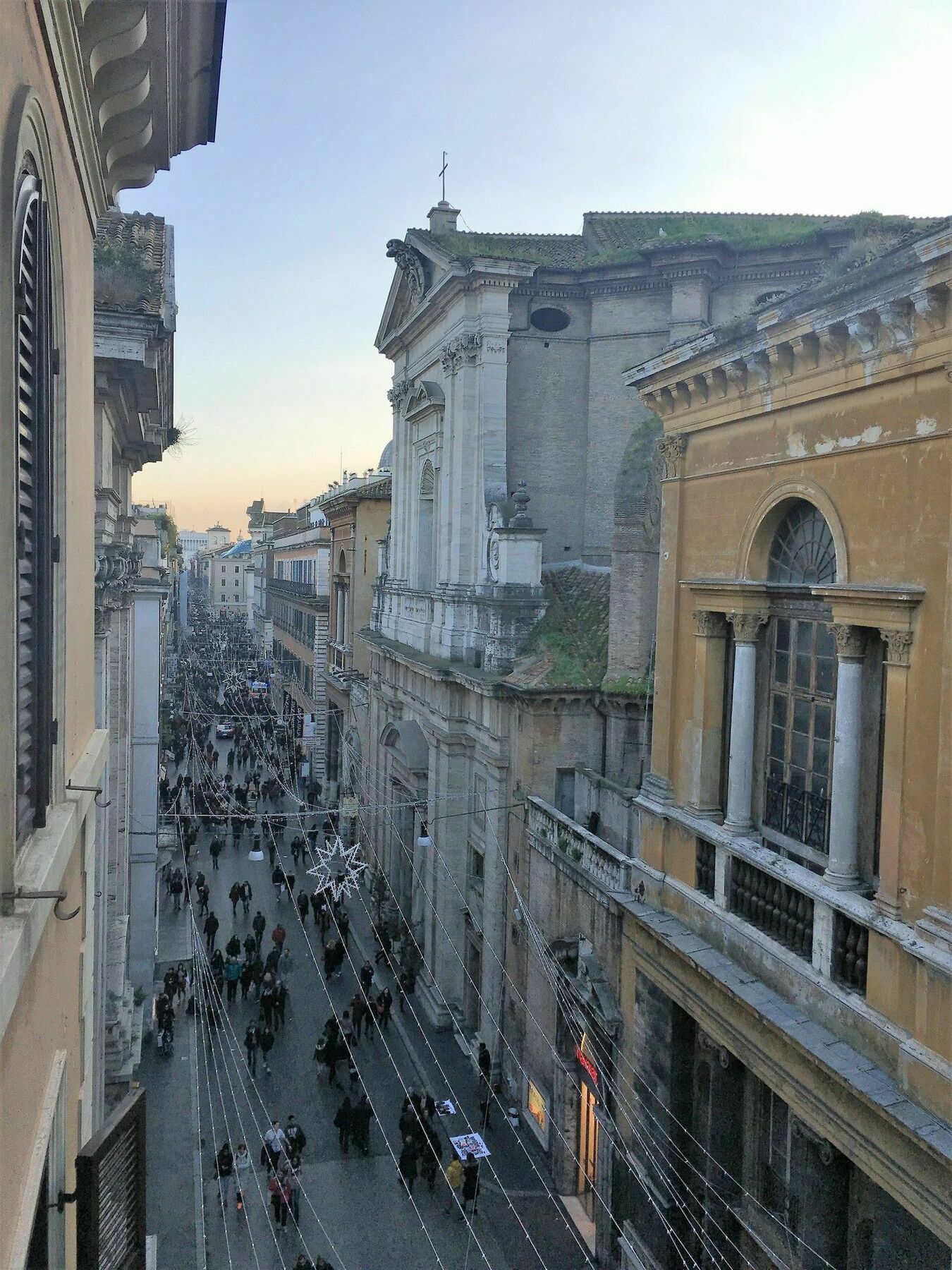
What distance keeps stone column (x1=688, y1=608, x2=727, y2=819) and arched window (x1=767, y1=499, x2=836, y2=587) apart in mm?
1008

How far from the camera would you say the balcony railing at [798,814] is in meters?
9.33

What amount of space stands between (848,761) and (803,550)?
86.7 inches

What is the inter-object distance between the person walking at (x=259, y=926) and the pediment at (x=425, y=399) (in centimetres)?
1247

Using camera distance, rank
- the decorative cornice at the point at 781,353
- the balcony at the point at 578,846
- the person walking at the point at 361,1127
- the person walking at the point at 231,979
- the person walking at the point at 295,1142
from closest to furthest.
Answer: the decorative cornice at the point at 781,353 → the balcony at the point at 578,846 → the person walking at the point at 295,1142 → the person walking at the point at 361,1127 → the person walking at the point at 231,979

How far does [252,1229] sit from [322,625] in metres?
29.4

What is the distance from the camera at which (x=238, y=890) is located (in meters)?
25.8

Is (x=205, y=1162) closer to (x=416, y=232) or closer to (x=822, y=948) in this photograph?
(x=822, y=948)

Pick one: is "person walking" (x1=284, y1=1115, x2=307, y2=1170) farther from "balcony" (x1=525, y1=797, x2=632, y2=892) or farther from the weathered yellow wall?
the weathered yellow wall

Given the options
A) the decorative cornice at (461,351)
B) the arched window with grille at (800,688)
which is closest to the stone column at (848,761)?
the arched window with grille at (800,688)

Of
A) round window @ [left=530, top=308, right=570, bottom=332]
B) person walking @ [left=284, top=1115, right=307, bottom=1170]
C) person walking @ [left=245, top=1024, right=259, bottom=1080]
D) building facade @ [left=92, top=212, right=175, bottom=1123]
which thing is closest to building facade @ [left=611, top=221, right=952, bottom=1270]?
person walking @ [left=284, top=1115, right=307, bottom=1170]

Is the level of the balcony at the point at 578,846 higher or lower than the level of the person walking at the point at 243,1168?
higher

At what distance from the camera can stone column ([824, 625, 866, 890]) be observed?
28.3 ft

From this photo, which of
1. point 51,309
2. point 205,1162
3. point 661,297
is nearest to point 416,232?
point 661,297

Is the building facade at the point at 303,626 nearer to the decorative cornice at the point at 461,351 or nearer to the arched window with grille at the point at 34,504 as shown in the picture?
the decorative cornice at the point at 461,351
